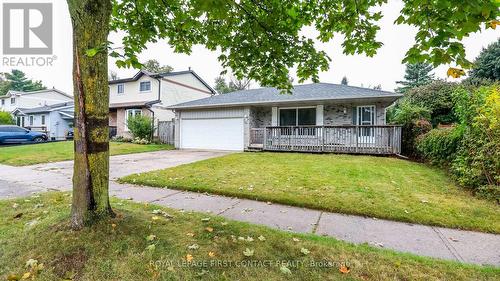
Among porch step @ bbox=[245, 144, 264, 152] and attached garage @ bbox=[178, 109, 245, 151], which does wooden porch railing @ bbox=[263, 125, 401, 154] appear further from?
attached garage @ bbox=[178, 109, 245, 151]

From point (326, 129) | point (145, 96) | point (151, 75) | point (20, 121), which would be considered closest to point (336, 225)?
point (326, 129)

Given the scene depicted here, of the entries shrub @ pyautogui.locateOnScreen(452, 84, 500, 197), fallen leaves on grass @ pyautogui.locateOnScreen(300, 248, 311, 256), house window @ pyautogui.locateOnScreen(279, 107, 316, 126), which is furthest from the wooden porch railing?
fallen leaves on grass @ pyautogui.locateOnScreen(300, 248, 311, 256)

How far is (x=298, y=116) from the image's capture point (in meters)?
14.6

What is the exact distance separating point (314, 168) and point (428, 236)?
4.81 meters

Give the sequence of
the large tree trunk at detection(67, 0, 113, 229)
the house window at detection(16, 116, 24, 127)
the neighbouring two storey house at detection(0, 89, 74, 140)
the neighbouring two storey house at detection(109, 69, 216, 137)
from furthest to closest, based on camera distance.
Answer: the house window at detection(16, 116, 24, 127)
the neighbouring two storey house at detection(0, 89, 74, 140)
the neighbouring two storey house at detection(109, 69, 216, 137)
the large tree trunk at detection(67, 0, 113, 229)

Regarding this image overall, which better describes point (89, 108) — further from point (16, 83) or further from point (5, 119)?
point (16, 83)

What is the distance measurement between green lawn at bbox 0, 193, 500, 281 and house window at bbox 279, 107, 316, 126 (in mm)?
11716

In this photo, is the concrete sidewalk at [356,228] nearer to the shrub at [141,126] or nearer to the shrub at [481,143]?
the shrub at [481,143]

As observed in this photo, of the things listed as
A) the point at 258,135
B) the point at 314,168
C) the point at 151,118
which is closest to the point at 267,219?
the point at 314,168

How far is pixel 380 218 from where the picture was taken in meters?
4.03

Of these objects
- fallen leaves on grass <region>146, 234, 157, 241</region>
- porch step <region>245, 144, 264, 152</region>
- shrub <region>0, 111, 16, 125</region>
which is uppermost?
shrub <region>0, 111, 16, 125</region>

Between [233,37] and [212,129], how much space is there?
37.8 ft
